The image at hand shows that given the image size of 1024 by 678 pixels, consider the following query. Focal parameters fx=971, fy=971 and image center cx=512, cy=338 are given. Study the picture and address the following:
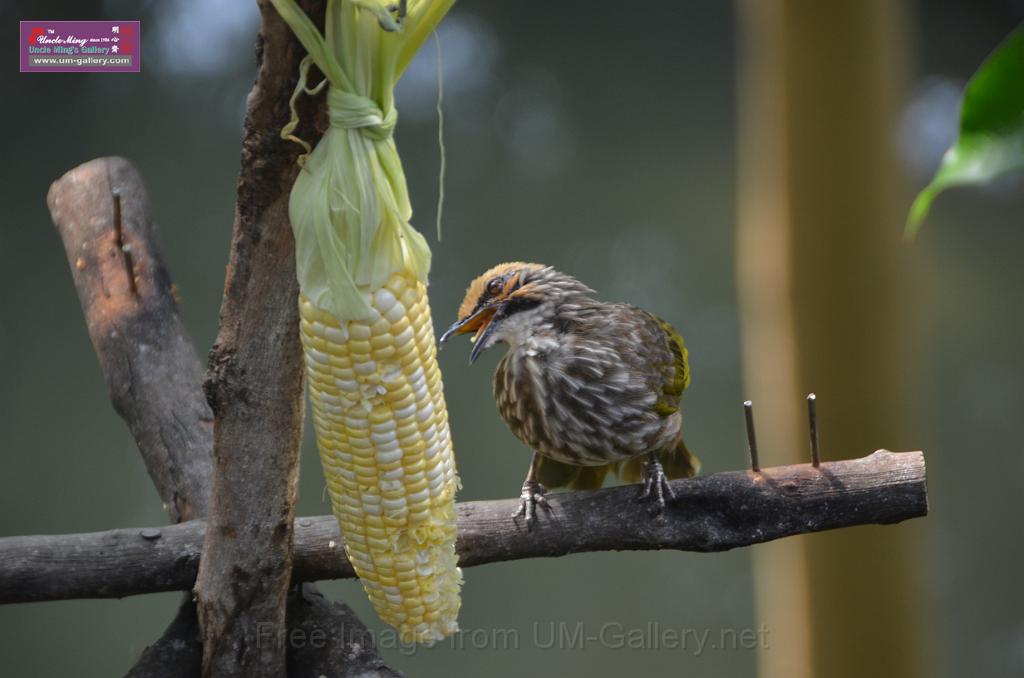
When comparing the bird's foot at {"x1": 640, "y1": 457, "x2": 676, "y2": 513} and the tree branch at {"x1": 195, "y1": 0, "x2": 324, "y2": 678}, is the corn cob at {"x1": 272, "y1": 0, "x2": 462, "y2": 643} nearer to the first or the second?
the tree branch at {"x1": 195, "y1": 0, "x2": 324, "y2": 678}

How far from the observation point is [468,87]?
110 inches

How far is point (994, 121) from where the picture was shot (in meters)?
0.41

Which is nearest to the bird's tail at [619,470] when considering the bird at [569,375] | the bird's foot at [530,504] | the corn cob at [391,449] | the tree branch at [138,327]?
the bird at [569,375]

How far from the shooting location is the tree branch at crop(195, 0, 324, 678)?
1.01 metres

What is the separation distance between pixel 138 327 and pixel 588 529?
839 millimetres

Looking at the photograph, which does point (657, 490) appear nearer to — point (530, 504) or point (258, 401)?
point (530, 504)

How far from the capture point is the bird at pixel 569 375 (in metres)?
1.48

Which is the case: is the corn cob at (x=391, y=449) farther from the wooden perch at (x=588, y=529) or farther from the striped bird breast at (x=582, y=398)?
the striped bird breast at (x=582, y=398)

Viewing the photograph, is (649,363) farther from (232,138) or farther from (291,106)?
(232,138)

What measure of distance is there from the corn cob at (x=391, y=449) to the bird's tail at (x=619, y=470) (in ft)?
1.53
